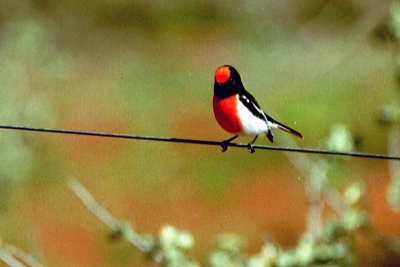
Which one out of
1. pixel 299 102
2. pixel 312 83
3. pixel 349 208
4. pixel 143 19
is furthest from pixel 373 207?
pixel 143 19

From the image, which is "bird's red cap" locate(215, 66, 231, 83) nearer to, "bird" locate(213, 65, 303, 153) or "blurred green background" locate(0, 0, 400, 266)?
"bird" locate(213, 65, 303, 153)

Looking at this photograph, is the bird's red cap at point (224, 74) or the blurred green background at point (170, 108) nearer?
the bird's red cap at point (224, 74)

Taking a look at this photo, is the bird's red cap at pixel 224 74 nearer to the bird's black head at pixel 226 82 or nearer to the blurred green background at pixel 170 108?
the bird's black head at pixel 226 82

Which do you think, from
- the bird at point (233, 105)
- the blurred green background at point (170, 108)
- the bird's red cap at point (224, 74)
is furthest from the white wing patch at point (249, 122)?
the blurred green background at point (170, 108)

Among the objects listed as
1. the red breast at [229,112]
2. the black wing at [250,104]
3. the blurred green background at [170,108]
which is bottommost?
the red breast at [229,112]

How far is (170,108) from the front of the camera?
51.5 feet

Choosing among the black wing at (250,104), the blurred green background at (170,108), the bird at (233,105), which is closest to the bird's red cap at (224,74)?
the bird at (233,105)

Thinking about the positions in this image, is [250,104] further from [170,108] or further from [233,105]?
[170,108]

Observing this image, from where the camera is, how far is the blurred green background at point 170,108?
313 inches

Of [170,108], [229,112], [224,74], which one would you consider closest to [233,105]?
[229,112]

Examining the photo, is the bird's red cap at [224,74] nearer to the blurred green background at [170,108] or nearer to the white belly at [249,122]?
the white belly at [249,122]

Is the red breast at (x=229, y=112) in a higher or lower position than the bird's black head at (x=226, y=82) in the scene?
lower

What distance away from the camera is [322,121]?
571 inches

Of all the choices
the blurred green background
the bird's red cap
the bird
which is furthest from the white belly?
the blurred green background
